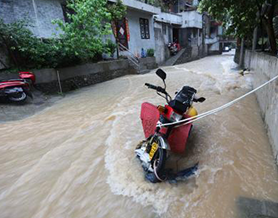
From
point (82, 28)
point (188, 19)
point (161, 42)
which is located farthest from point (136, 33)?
point (188, 19)

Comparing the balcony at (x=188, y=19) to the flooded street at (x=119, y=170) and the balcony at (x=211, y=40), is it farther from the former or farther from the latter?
the flooded street at (x=119, y=170)

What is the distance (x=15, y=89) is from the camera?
614cm

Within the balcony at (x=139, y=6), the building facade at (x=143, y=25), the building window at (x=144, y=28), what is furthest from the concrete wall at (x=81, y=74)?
the balcony at (x=139, y=6)

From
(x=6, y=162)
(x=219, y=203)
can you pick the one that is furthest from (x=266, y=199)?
(x=6, y=162)

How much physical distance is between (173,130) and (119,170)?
1.18 metres

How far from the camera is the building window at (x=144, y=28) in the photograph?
52.9ft

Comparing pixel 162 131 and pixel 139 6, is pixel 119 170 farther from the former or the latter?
pixel 139 6

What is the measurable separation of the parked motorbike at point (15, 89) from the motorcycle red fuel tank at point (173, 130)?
5.56m

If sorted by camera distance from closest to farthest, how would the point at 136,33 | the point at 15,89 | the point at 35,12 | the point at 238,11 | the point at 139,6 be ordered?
1. the point at 15,89
2. the point at 238,11
3. the point at 35,12
4. the point at 139,6
5. the point at 136,33

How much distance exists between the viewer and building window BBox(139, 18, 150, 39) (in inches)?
634

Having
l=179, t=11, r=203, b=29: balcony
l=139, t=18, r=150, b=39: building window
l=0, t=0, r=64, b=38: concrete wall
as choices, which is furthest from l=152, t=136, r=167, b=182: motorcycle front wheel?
l=179, t=11, r=203, b=29: balcony

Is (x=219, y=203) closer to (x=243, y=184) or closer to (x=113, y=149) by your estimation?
(x=243, y=184)

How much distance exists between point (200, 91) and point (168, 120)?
5268mm

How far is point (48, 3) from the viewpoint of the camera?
9227 mm
